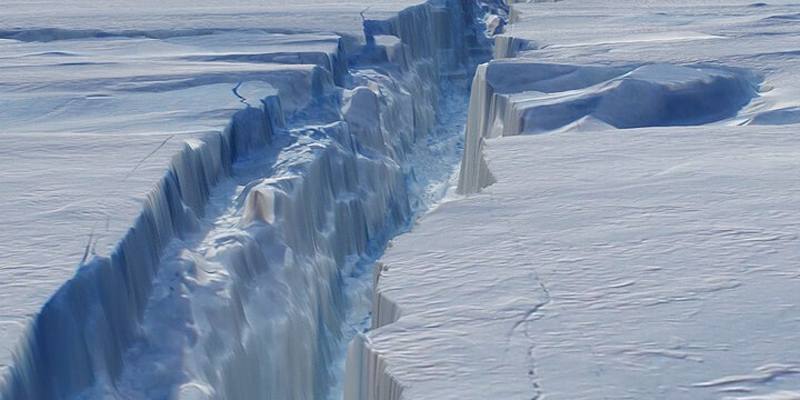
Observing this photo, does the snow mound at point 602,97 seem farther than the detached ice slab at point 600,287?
Yes

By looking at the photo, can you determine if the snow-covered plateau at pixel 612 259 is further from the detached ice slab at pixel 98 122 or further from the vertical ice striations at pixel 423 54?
the detached ice slab at pixel 98 122

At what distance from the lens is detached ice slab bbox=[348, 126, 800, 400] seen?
2137mm

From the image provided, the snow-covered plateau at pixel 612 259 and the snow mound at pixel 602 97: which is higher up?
the snow-covered plateau at pixel 612 259

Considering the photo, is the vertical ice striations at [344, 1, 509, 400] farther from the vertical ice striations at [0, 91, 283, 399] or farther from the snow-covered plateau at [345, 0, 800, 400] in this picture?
the vertical ice striations at [0, 91, 283, 399]

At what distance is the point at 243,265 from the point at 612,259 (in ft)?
4.68

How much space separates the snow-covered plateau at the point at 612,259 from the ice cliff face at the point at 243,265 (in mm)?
602

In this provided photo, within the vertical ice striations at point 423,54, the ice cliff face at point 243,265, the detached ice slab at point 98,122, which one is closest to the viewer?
the vertical ice striations at point 423,54

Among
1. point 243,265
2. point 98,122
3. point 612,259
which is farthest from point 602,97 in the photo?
point 612,259

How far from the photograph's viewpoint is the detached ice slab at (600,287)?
2137 mm

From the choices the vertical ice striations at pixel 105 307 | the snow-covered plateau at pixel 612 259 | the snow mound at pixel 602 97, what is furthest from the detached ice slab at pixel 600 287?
the snow mound at pixel 602 97

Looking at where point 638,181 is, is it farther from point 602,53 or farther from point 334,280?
point 602,53

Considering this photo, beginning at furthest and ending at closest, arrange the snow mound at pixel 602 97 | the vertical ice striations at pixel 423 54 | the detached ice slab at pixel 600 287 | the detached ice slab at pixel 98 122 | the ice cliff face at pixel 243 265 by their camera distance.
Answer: the snow mound at pixel 602 97
the detached ice slab at pixel 98 122
the ice cliff face at pixel 243 265
the vertical ice striations at pixel 423 54
the detached ice slab at pixel 600 287

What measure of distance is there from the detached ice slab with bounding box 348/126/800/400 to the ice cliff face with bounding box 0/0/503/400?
676mm

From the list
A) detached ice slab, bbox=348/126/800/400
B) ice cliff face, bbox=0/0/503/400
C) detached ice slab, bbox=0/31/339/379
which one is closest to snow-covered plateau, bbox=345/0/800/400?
detached ice slab, bbox=348/126/800/400
